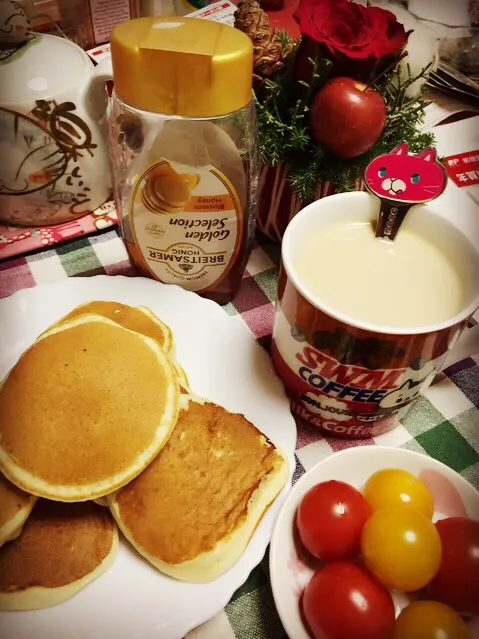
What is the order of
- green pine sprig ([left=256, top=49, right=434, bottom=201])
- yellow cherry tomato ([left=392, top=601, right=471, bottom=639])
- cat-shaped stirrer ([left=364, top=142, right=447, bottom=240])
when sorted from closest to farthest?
yellow cherry tomato ([left=392, top=601, right=471, bottom=639]), cat-shaped stirrer ([left=364, top=142, right=447, bottom=240]), green pine sprig ([left=256, top=49, right=434, bottom=201])

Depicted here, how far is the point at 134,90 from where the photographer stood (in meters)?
0.66

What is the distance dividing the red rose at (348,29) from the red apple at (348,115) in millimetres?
38

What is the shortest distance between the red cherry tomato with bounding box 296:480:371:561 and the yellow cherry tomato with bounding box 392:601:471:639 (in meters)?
A: 0.08

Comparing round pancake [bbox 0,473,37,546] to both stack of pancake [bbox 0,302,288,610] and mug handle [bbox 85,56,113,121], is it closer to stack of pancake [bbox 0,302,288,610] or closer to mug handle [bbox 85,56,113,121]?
stack of pancake [bbox 0,302,288,610]

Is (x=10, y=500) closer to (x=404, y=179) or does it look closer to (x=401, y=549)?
(x=401, y=549)

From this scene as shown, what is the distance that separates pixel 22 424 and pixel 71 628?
0.19 meters

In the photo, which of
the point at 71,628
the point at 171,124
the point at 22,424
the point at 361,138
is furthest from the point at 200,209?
the point at 71,628

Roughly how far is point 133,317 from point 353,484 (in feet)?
1.06

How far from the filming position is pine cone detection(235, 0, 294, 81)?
0.79m

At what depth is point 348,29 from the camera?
0.74 m

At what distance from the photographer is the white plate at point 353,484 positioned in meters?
0.59

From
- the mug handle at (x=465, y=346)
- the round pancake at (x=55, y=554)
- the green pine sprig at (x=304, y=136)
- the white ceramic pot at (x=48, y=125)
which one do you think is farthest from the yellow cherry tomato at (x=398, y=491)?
the white ceramic pot at (x=48, y=125)

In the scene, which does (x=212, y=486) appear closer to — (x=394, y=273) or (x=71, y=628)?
(x=71, y=628)

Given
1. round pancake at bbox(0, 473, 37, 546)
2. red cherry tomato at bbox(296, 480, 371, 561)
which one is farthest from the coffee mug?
round pancake at bbox(0, 473, 37, 546)
